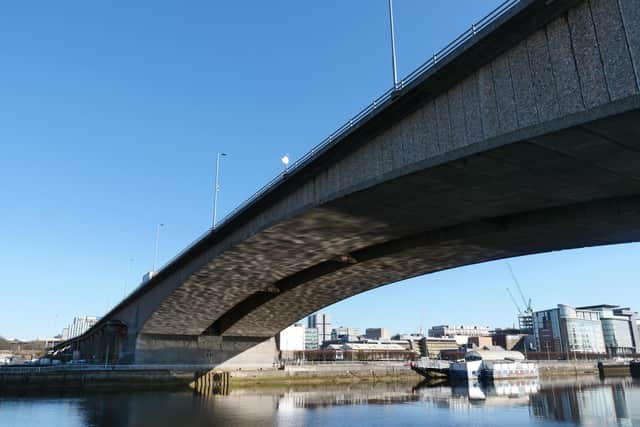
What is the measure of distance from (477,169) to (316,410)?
88.9 feet

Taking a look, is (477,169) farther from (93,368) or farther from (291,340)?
(291,340)

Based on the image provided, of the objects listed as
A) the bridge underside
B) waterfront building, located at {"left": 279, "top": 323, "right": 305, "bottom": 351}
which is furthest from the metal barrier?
waterfront building, located at {"left": 279, "top": 323, "right": 305, "bottom": 351}

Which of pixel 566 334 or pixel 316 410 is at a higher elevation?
pixel 566 334

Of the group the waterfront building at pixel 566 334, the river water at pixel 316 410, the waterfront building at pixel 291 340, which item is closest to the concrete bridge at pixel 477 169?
the river water at pixel 316 410

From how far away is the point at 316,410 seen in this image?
3912cm

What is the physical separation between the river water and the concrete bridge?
12043mm

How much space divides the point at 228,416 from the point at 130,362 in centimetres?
3746

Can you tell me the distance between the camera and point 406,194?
24.2 metres

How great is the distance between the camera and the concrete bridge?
14523 millimetres

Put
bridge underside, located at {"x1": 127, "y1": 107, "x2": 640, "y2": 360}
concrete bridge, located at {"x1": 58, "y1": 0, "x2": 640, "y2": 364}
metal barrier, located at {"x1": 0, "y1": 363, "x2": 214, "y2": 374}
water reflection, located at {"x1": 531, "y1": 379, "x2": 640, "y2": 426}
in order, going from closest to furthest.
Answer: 1. concrete bridge, located at {"x1": 58, "y1": 0, "x2": 640, "y2": 364}
2. bridge underside, located at {"x1": 127, "y1": 107, "x2": 640, "y2": 360}
3. water reflection, located at {"x1": 531, "y1": 379, "x2": 640, "y2": 426}
4. metal barrier, located at {"x1": 0, "y1": 363, "x2": 214, "y2": 374}

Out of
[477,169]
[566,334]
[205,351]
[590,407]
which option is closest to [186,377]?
[205,351]

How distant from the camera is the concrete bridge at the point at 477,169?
47.6 feet

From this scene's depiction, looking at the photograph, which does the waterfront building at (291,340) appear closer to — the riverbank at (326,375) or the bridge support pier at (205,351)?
the bridge support pier at (205,351)

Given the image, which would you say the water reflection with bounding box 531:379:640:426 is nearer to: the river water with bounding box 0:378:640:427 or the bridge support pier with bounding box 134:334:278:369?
the river water with bounding box 0:378:640:427
